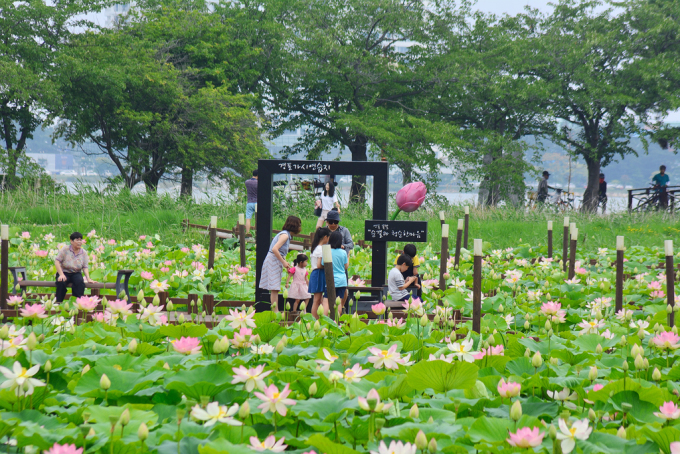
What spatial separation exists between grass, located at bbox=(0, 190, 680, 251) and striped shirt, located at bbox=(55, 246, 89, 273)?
484cm

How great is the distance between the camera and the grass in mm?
10820

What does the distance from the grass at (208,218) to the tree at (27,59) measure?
3080mm

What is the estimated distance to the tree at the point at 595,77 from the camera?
18.6 m

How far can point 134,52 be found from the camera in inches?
711

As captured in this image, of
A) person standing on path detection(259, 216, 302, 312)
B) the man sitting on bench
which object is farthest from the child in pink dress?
the man sitting on bench

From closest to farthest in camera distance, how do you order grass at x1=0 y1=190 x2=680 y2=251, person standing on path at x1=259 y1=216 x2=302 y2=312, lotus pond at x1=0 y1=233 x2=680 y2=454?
lotus pond at x1=0 y1=233 x2=680 y2=454 → person standing on path at x1=259 y1=216 x2=302 y2=312 → grass at x1=0 y1=190 x2=680 y2=251

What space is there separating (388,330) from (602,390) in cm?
119

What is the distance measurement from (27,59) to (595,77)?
16790 millimetres

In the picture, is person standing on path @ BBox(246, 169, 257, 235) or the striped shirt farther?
person standing on path @ BBox(246, 169, 257, 235)

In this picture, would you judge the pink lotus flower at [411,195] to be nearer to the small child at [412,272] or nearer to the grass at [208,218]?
the small child at [412,272]

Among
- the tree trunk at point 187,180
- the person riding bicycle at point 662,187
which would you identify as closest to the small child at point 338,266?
the person riding bicycle at point 662,187

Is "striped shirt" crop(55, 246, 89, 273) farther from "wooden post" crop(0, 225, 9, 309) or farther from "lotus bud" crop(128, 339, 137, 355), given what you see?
"lotus bud" crop(128, 339, 137, 355)

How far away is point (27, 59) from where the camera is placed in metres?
16.7

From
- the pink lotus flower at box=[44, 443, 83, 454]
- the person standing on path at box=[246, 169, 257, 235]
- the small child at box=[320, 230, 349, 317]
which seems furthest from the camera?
the person standing on path at box=[246, 169, 257, 235]
